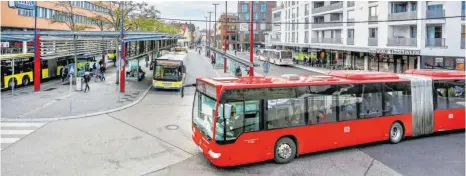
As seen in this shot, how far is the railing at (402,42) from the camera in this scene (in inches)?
1327

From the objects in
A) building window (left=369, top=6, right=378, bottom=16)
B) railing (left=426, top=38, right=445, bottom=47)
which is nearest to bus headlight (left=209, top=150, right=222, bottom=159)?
railing (left=426, top=38, right=445, bottom=47)

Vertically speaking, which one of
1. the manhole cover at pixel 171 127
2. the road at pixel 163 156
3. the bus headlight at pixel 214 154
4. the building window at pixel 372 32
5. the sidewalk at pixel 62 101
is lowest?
the road at pixel 163 156

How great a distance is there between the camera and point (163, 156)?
37.5ft

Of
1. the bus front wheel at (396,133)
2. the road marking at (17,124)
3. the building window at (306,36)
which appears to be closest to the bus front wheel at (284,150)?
the bus front wheel at (396,133)

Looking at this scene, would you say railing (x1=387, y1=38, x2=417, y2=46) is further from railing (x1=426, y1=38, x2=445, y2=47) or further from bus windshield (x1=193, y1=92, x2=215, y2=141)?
bus windshield (x1=193, y1=92, x2=215, y2=141)

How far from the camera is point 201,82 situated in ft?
36.8

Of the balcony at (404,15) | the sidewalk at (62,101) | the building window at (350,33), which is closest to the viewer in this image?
the sidewalk at (62,101)

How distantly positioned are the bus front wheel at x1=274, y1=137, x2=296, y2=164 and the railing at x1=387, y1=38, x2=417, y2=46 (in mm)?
27499

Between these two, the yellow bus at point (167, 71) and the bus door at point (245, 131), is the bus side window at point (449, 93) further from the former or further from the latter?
the yellow bus at point (167, 71)

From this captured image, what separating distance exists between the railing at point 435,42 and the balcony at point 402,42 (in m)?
1.28

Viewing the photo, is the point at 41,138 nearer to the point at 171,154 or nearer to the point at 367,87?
the point at 171,154

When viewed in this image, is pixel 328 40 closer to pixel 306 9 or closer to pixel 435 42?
pixel 306 9

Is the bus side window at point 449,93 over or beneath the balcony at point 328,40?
beneath

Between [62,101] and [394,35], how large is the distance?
101ft
